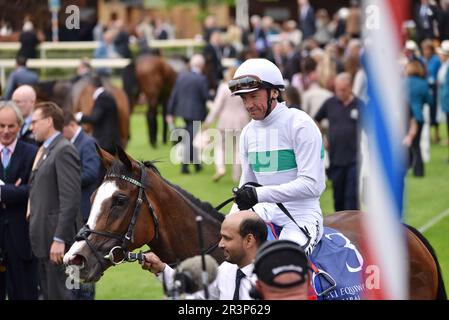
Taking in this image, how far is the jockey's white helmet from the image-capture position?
5.74m

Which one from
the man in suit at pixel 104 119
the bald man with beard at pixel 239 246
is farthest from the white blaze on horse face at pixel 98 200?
the man in suit at pixel 104 119

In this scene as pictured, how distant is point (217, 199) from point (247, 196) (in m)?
9.56

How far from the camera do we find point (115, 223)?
5949mm

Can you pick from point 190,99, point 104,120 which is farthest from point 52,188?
point 190,99

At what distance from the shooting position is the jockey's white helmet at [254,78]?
18.8ft

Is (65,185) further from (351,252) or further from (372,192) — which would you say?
(372,192)

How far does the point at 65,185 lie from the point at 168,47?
2377cm

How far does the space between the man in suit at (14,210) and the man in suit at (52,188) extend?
26cm

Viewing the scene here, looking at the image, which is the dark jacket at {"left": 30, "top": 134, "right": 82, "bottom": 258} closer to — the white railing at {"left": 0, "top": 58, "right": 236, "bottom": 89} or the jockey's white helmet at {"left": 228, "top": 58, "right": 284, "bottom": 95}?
the jockey's white helmet at {"left": 228, "top": 58, "right": 284, "bottom": 95}

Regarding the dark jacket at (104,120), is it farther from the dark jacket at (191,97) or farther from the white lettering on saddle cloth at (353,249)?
the white lettering on saddle cloth at (353,249)

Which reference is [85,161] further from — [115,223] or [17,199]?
[115,223]

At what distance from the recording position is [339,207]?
12.4 m

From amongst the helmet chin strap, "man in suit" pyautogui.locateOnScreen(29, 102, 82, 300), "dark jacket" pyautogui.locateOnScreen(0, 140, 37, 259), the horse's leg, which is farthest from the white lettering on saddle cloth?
the horse's leg

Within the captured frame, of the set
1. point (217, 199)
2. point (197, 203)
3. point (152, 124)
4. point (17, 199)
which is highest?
point (197, 203)
